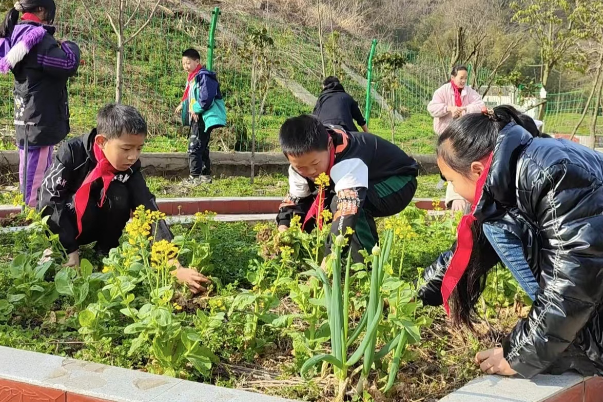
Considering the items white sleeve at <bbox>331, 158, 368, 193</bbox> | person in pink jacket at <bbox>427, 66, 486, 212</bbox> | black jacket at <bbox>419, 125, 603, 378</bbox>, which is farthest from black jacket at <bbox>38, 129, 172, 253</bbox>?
person in pink jacket at <bbox>427, 66, 486, 212</bbox>

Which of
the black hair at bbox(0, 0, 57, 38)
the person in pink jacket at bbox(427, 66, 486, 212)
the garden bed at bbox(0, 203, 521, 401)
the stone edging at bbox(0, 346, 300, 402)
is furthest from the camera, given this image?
the person in pink jacket at bbox(427, 66, 486, 212)

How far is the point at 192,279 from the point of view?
3496 millimetres

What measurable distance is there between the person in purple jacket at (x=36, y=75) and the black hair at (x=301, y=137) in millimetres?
2852

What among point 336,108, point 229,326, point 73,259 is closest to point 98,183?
point 73,259

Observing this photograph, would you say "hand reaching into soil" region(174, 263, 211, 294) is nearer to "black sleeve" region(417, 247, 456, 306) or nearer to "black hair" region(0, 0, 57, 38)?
"black sleeve" region(417, 247, 456, 306)

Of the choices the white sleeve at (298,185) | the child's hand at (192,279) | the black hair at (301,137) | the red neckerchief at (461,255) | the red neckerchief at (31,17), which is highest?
the red neckerchief at (31,17)

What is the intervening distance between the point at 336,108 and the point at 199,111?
1.72 meters

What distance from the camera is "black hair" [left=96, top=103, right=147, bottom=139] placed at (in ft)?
12.2

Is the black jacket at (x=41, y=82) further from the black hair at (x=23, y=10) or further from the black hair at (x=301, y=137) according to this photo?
the black hair at (x=301, y=137)

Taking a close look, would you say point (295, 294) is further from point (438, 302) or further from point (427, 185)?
point (427, 185)

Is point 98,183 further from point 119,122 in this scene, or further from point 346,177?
point 346,177

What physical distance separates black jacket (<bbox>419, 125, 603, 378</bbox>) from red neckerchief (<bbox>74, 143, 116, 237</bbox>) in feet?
7.25

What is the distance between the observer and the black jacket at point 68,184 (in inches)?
155

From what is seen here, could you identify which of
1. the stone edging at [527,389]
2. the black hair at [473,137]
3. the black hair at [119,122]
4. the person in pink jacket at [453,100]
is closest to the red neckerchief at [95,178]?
the black hair at [119,122]
